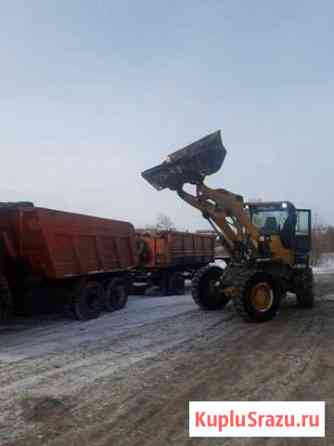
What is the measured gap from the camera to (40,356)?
7.15 metres

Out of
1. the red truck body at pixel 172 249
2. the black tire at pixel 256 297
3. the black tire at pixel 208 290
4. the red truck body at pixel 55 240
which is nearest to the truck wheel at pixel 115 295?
the red truck body at pixel 55 240

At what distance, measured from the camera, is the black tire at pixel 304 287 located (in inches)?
444

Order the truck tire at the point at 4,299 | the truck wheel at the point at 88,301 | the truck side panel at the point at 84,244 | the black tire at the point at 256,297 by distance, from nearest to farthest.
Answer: the truck tire at the point at 4,299
the black tire at the point at 256,297
the truck side panel at the point at 84,244
the truck wheel at the point at 88,301

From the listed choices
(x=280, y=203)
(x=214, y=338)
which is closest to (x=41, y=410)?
(x=214, y=338)

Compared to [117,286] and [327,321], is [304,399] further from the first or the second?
[117,286]

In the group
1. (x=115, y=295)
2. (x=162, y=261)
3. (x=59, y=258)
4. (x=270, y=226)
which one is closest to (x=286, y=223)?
(x=270, y=226)

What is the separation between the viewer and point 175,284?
16391mm

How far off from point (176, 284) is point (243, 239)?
6309mm

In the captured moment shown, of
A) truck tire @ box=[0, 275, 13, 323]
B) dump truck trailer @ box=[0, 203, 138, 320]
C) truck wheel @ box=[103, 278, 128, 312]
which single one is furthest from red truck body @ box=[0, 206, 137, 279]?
truck tire @ box=[0, 275, 13, 323]

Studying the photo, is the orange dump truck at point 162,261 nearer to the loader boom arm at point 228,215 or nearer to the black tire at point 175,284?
the black tire at point 175,284

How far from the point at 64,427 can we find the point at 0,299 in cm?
545

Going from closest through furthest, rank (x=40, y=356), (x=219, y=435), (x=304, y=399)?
(x=219, y=435)
(x=304, y=399)
(x=40, y=356)

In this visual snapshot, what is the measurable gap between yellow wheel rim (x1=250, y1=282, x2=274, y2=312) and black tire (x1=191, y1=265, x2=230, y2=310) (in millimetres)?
1898

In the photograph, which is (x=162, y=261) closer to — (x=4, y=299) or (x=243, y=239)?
(x=243, y=239)
